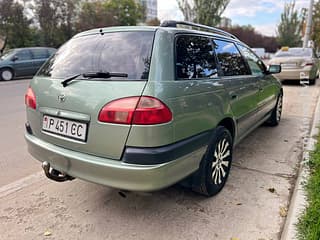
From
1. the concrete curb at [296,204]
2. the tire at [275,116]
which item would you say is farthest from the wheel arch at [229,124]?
the tire at [275,116]

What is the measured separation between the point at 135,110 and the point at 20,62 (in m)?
13.2

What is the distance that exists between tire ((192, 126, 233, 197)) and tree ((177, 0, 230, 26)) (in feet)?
86.8

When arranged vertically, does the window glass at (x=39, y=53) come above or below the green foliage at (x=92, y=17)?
below

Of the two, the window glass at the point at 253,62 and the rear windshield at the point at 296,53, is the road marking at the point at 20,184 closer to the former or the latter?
the window glass at the point at 253,62

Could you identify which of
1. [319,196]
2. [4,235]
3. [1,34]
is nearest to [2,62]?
[1,34]

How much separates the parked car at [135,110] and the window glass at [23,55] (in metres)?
12.0

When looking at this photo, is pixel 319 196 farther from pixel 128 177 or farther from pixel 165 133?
pixel 128 177

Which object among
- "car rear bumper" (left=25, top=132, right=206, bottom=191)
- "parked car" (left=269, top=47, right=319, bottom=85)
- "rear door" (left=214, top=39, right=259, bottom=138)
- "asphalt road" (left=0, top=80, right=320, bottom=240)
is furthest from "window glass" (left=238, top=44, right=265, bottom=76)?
"parked car" (left=269, top=47, right=319, bottom=85)

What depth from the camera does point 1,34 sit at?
20.3m

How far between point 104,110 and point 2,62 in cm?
1290

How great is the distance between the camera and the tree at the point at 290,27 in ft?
119

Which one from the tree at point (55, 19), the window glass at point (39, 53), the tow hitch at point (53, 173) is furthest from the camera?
the tree at point (55, 19)

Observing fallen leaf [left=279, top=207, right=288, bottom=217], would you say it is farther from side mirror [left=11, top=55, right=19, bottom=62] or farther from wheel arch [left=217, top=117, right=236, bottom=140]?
side mirror [left=11, top=55, right=19, bottom=62]

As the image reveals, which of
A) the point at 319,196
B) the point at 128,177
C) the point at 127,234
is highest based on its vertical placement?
the point at 128,177
